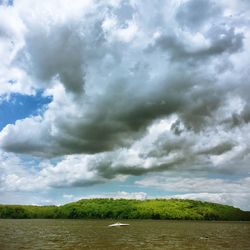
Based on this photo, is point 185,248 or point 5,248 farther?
point 185,248

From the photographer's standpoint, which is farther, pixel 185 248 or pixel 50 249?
pixel 185 248

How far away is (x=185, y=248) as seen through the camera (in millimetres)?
72812

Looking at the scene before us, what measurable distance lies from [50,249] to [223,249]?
31813mm

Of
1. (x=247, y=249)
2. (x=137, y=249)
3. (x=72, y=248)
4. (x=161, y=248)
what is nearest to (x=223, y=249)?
(x=247, y=249)

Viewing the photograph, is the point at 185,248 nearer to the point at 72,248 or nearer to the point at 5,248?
the point at 72,248

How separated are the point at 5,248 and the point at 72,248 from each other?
1129cm

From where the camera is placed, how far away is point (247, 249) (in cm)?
7450

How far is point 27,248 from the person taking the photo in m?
67.9

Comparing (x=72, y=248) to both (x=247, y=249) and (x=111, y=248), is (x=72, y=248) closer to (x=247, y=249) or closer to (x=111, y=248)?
(x=111, y=248)

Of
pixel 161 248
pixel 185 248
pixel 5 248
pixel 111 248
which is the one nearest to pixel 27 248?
pixel 5 248

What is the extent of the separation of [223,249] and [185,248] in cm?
725

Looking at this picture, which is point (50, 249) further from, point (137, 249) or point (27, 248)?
point (137, 249)

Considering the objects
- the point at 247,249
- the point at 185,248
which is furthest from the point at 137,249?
the point at 247,249

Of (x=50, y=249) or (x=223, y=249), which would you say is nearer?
(x=50, y=249)
